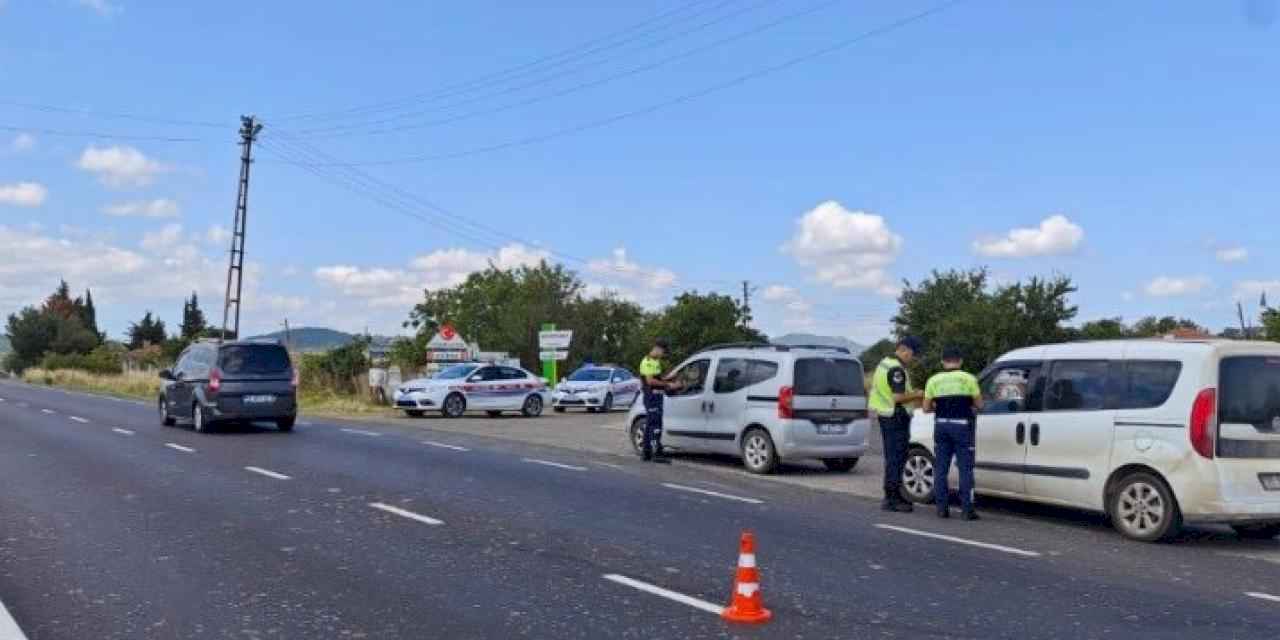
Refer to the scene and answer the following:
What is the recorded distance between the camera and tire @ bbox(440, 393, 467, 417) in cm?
3083

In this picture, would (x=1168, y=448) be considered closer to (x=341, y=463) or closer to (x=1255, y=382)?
(x=1255, y=382)

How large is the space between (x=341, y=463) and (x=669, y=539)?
24.8ft

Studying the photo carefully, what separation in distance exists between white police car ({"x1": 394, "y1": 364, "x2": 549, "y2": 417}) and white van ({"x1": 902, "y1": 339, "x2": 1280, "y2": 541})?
21.1 m

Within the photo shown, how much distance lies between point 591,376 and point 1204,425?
2743cm

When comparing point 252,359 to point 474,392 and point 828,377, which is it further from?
point 828,377

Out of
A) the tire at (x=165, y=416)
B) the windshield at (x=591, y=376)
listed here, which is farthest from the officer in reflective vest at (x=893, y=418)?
the windshield at (x=591, y=376)

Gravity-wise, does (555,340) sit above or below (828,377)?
above

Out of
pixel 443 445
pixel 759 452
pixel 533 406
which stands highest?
pixel 533 406

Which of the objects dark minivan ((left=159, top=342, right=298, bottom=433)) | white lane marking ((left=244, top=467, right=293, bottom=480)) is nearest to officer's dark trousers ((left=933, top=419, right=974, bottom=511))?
white lane marking ((left=244, top=467, right=293, bottom=480))

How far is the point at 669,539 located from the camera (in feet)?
31.4

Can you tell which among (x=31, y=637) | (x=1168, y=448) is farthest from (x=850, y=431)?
(x=31, y=637)

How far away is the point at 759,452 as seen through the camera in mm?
15617

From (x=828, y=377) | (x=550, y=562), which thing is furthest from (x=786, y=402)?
(x=550, y=562)

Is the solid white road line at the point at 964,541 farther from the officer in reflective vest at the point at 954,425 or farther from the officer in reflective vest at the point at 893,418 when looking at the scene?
the officer in reflective vest at the point at 893,418
